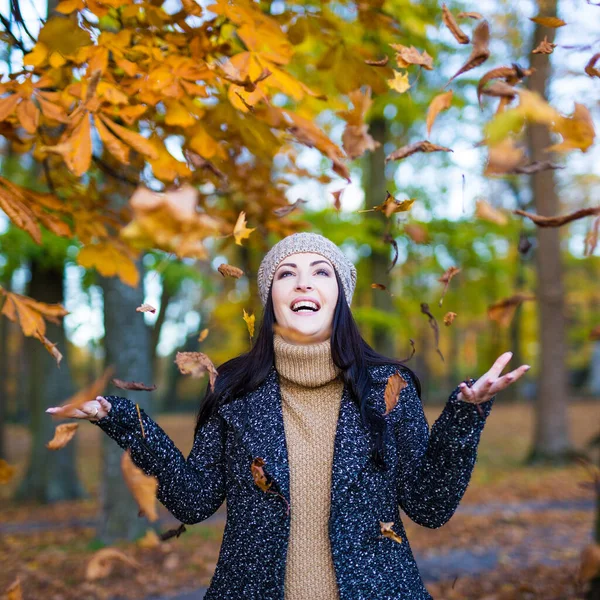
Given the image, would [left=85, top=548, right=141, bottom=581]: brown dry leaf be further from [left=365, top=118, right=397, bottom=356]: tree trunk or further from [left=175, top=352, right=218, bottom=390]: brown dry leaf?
[left=365, top=118, right=397, bottom=356]: tree trunk

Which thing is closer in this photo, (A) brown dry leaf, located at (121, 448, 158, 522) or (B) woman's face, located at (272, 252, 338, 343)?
(A) brown dry leaf, located at (121, 448, 158, 522)

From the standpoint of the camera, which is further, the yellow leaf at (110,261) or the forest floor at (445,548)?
the forest floor at (445,548)

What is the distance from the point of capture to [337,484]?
1900 millimetres

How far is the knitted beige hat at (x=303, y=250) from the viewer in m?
2.21

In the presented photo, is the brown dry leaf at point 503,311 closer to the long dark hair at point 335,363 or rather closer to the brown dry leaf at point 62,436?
the long dark hair at point 335,363

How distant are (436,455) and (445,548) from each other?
3840 millimetres

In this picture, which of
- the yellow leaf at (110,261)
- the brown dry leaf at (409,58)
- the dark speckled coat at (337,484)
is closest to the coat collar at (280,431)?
the dark speckled coat at (337,484)

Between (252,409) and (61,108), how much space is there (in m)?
1.16

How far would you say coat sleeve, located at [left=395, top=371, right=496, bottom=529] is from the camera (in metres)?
1.73

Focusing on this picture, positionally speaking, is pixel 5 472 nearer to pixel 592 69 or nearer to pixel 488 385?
pixel 488 385

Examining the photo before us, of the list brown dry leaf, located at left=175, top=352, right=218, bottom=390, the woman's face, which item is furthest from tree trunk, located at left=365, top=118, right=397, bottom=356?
brown dry leaf, located at left=175, top=352, right=218, bottom=390

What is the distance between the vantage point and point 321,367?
6.77 ft

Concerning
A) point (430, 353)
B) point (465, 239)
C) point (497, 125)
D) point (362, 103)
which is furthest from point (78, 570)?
point (430, 353)

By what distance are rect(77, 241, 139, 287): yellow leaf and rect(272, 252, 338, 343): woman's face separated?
764 mm
